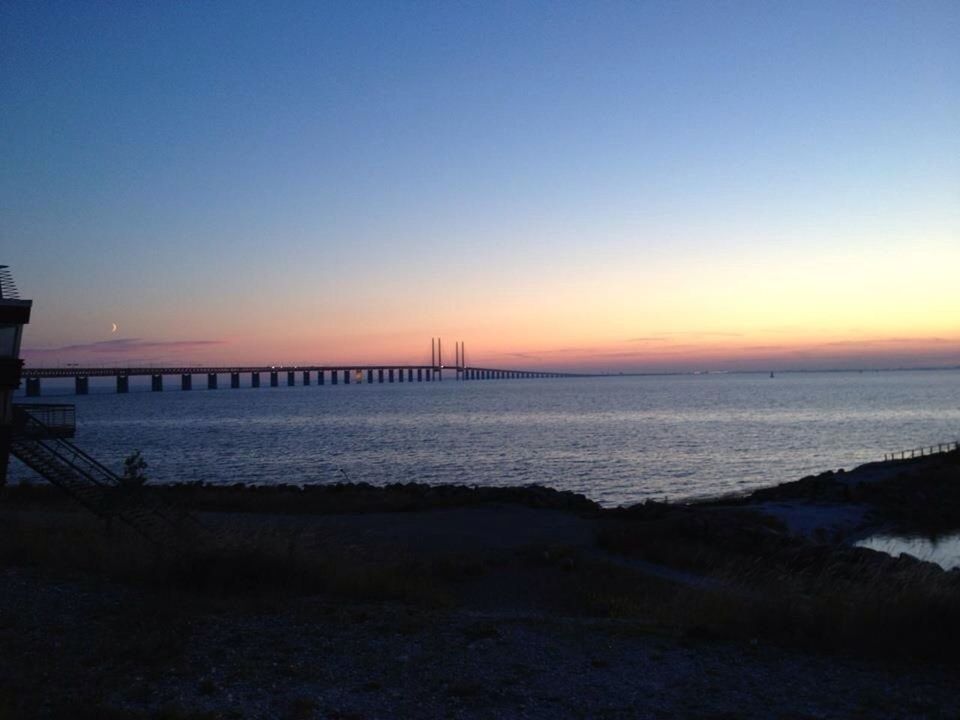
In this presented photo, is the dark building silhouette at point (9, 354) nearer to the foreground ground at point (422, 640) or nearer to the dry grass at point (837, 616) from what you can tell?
the foreground ground at point (422, 640)

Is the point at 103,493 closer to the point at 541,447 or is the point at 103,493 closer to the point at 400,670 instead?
the point at 400,670

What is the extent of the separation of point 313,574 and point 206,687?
4.73 metres

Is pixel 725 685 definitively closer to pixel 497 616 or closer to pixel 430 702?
pixel 430 702

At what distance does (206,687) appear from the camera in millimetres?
8047

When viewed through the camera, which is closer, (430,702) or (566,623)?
(430,702)

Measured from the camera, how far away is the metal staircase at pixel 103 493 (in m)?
18.9

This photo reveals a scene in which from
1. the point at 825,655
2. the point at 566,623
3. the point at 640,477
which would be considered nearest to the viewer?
the point at 825,655

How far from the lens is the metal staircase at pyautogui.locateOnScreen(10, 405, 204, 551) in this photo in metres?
18.9

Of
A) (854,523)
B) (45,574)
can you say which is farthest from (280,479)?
(45,574)

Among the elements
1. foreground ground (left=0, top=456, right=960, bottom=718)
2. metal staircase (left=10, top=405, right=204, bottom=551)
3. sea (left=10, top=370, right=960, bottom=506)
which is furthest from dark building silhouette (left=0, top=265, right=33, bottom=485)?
sea (left=10, top=370, right=960, bottom=506)

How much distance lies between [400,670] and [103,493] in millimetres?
14968

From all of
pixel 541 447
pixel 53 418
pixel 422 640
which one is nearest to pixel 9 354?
pixel 53 418

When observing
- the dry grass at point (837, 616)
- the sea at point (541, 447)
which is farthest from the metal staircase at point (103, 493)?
the sea at point (541, 447)

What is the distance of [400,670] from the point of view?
877 centimetres
